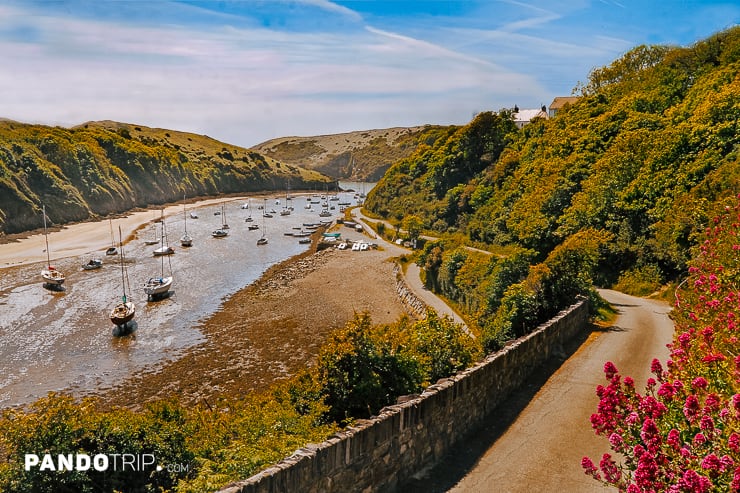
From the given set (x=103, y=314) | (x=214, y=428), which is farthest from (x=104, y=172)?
(x=214, y=428)

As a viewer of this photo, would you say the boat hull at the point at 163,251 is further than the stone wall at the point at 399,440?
Yes

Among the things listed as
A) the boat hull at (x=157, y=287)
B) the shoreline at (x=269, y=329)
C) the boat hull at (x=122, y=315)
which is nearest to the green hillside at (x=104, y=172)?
the boat hull at (x=157, y=287)

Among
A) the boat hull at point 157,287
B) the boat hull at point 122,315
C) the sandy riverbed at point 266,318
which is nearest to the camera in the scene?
the sandy riverbed at point 266,318

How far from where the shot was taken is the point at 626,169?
121 ft

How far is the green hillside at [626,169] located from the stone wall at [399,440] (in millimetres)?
17772

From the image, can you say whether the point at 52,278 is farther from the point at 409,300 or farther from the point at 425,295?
the point at 425,295

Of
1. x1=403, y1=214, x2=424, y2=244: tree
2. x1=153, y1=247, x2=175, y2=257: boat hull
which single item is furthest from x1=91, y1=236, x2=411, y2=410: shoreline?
x1=153, y1=247, x2=175, y2=257: boat hull

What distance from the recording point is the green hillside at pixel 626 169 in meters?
30.8

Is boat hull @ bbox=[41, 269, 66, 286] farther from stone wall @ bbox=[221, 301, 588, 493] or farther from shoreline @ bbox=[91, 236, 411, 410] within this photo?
stone wall @ bbox=[221, 301, 588, 493]

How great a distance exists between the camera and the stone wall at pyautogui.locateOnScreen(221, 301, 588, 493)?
7473mm

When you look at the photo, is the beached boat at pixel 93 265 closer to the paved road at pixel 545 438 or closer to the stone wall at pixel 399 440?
the paved road at pixel 545 438

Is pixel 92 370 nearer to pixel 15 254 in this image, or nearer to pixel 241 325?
pixel 241 325

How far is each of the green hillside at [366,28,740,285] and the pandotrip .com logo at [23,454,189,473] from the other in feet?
81.4

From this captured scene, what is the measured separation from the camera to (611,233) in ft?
109
